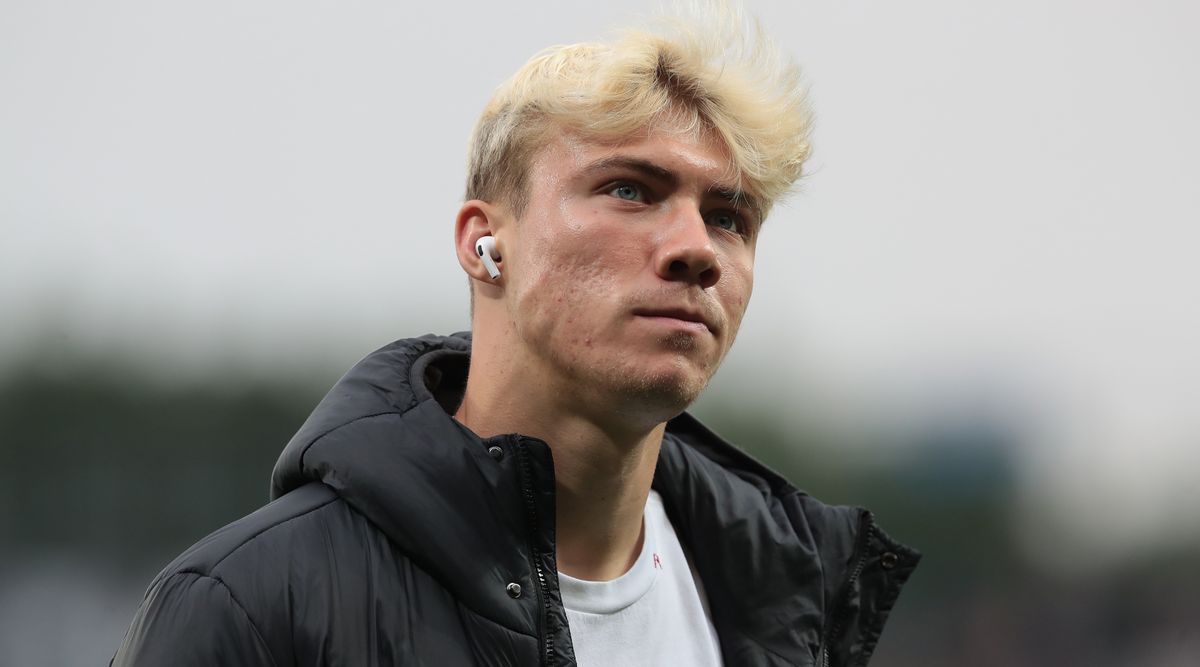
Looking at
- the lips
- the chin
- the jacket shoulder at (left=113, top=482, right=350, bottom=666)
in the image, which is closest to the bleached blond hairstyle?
the lips

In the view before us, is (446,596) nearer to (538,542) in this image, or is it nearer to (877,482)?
(538,542)

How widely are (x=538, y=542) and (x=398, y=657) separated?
35cm

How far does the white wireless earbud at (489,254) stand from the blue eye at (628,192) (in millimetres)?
297

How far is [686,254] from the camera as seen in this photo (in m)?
2.63

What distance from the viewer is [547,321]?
2.66 m

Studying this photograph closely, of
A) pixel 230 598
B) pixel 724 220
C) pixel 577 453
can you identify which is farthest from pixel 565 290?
pixel 230 598

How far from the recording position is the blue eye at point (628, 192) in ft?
8.87

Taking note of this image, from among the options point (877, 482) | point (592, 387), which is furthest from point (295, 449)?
point (877, 482)

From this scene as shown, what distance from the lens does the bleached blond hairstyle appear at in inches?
109

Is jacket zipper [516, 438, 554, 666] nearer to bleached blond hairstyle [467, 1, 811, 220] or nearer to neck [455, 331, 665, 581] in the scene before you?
neck [455, 331, 665, 581]

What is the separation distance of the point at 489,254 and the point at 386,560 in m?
0.73

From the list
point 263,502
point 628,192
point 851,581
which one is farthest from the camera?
point 263,502

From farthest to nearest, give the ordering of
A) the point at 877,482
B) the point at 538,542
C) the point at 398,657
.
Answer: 1. the point at 877,482
2. the point at 538,542
3. the point at 398,657

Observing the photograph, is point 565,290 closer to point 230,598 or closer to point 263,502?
point 230,598
